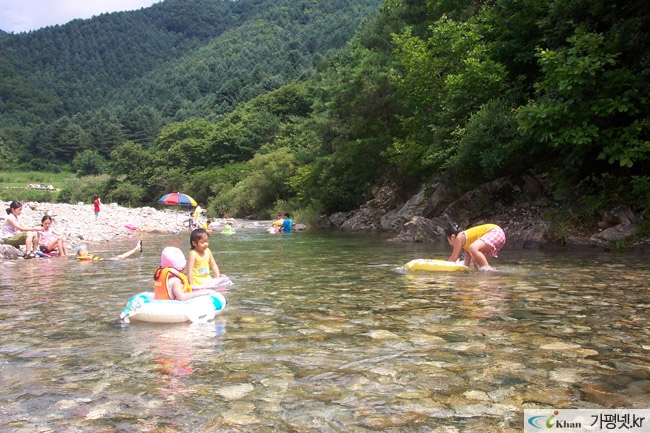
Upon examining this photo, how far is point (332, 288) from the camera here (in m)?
9.37

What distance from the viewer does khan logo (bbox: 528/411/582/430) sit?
3527 millimetres

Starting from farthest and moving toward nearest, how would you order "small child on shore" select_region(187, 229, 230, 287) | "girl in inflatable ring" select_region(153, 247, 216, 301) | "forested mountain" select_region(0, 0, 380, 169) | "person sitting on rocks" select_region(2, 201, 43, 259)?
"forested mountain" select_region(0, 0, 380, 169)
"person sitting on rocks" select_region(2, 201, 43, 259)
"small child on shore" select_region(187, 229, 230, 287)
"girl in inflatable ring" select_region(153, 247, 216, 301)

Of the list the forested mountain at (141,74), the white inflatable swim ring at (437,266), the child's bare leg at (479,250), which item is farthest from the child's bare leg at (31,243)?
the forested mountain at (141,74)

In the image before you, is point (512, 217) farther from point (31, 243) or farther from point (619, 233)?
point (31, 243)

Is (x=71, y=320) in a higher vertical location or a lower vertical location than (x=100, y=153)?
lower

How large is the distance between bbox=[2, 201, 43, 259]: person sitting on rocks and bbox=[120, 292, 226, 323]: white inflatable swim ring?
10.7m

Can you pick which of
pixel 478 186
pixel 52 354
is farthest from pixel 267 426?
pixel 478 186

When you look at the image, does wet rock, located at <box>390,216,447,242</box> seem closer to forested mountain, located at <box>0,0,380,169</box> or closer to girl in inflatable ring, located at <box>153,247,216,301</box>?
girl in inflatable ring, located at <box>153,247,216,301</box>

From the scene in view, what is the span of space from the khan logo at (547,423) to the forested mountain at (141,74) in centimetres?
10268

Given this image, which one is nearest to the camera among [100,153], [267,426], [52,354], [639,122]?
[267,426]

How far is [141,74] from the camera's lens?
182375 millimetres

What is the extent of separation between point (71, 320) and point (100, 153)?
123686 millimetres

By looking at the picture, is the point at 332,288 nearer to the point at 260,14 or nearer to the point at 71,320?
the point at 71,320

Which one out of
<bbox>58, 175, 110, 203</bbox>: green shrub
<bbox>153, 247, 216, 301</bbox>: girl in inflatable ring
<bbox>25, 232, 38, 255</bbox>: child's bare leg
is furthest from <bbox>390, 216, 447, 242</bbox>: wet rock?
<bbox>58, 175, 110, 203</bbox>: green shrub
